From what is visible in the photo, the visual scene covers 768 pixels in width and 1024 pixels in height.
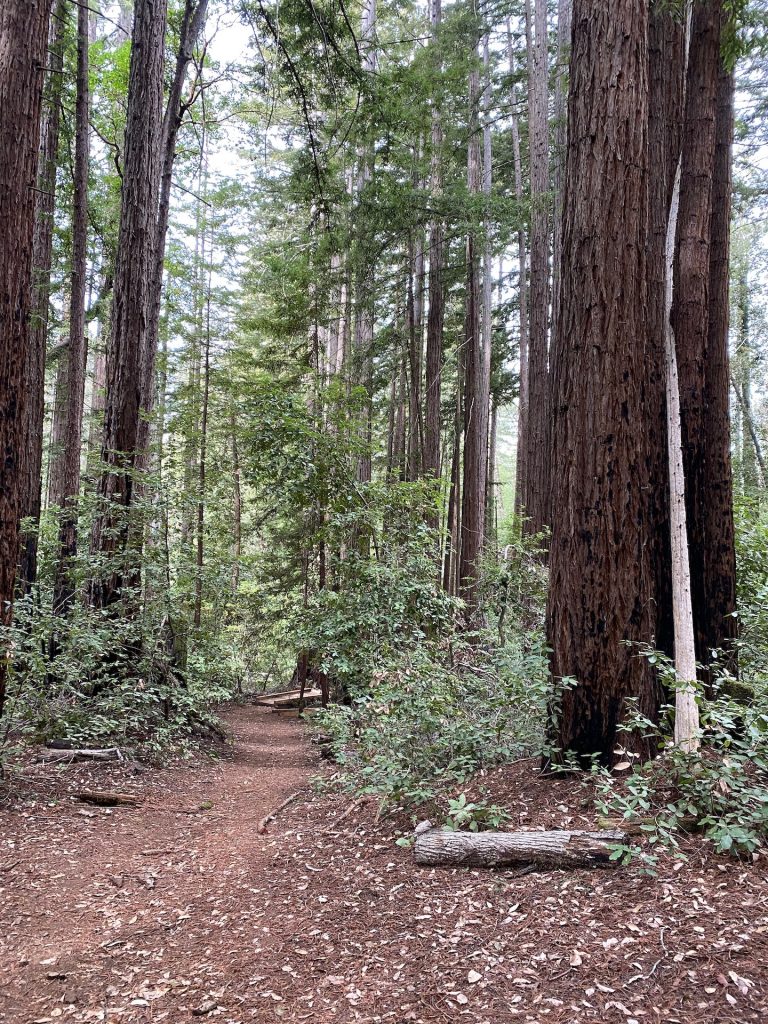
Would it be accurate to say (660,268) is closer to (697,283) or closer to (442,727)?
(697,283)

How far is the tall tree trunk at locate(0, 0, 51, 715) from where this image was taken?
15.0 ft

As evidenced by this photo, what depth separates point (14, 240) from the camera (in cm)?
460

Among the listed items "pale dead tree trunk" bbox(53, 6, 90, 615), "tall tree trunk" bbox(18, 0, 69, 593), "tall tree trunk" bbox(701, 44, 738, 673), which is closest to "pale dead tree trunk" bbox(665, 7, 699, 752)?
"tall tree trunk" bbox(701, 44, 738, 673)

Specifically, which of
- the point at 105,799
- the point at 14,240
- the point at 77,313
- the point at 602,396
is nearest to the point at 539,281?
the point at 602,396

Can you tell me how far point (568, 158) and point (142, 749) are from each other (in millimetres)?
6841

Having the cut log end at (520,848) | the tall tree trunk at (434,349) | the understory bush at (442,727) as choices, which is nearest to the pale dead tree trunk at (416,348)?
the tall tree trunk at (434,349)

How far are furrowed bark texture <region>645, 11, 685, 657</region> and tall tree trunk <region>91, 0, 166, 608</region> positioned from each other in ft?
18.7

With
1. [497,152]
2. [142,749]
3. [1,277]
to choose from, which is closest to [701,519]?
[1,277]

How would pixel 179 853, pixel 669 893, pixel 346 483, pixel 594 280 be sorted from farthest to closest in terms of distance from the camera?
pixel 346 483
pixel 179 853
pixel 594 280
pixel 669 893

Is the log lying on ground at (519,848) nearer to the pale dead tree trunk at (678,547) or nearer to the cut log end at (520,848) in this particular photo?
the cut log end at (520,848)

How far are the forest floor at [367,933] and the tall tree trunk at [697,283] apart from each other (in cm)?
202

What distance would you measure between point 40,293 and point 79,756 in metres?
7.84

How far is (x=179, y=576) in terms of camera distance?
7.75 m

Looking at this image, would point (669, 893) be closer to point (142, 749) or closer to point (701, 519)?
point (701, 519)
